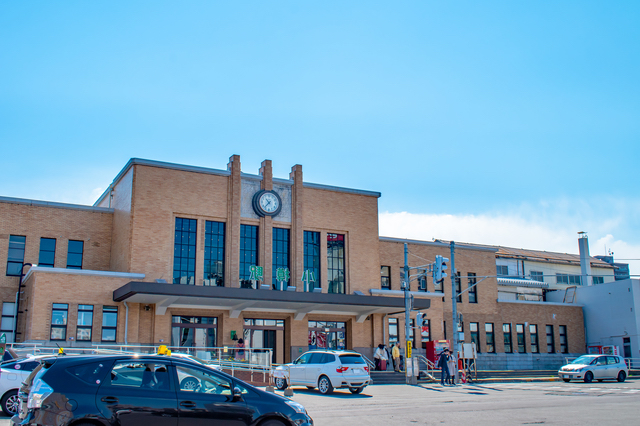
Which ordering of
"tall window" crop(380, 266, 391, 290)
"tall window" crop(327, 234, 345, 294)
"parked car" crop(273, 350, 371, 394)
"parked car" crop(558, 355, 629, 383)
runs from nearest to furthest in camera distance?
1. "parked car" crop(273, 350, 371, 394)
2. "parked car" crop(558, 355, 629, 383)
3. "tall window" crop(327, 234, 345, 294)
4. "tall window" crop(380, 266, 391, 290)

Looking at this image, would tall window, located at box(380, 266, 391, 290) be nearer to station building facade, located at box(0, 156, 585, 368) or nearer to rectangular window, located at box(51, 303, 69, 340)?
station building facade, located at box(0, 156, 585, 368)

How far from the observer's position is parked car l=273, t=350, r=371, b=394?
2147cm

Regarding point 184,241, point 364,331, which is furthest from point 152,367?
point 364,331

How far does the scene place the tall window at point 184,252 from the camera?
31.3 metres

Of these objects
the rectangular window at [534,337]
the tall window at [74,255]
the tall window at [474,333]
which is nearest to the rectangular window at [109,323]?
the tall window at [74,255]

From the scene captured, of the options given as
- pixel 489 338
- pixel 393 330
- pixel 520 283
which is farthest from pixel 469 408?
pixel 520 283

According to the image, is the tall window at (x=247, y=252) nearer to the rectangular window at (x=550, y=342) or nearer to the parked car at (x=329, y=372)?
the parked car at (x=329, y=372)

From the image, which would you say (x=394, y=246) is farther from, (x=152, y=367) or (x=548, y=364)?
(x=152, y=367)

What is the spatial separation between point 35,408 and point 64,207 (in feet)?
86.2

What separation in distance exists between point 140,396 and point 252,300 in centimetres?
2112

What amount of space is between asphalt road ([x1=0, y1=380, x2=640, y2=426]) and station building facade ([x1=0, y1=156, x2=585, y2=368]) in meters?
9.72

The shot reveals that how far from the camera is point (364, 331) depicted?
118 ft

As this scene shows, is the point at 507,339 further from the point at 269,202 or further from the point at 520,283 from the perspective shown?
the point at 269,202

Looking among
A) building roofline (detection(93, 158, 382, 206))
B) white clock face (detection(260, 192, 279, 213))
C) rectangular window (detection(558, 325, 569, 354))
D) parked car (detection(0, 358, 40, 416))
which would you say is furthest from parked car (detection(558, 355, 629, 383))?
parked car (detection(0, 358, 40, 416))
